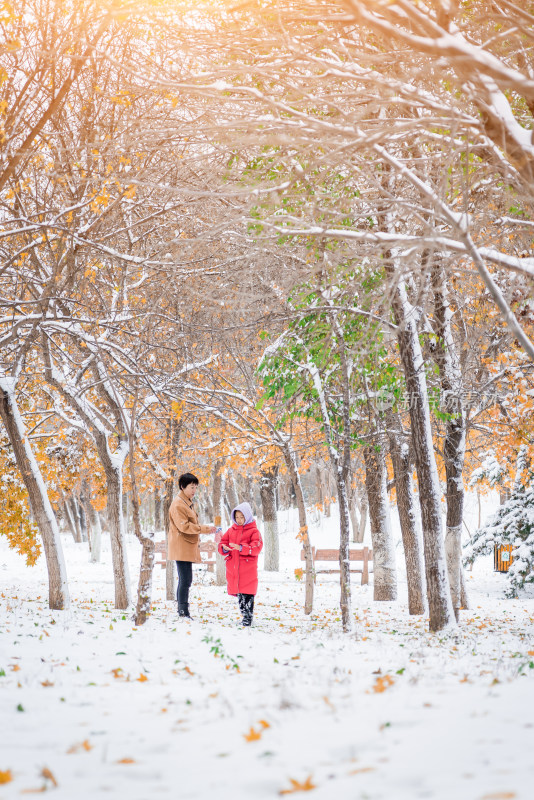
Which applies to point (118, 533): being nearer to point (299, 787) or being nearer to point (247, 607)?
point (247, 607)

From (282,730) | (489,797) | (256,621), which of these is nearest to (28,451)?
(256,621)

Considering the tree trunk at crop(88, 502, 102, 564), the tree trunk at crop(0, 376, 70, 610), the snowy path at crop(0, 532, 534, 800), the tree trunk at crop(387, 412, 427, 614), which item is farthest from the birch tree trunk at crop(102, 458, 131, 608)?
the tree trunk at crop(88, 502, 102, 564)

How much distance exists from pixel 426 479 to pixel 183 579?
334cm

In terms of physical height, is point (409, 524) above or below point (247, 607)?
above

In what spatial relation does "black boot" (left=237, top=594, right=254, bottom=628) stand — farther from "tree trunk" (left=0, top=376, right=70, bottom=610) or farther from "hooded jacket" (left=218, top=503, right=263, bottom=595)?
"tree trunk" (left=0, top=376, right=70, bottom=610)

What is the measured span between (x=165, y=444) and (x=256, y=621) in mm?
5406

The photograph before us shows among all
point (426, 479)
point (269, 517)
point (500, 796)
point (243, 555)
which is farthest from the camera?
point (269, 517)

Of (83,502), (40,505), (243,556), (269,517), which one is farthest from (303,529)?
(83,502)

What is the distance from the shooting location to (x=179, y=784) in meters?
2.54

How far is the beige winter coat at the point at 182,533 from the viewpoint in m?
8.46

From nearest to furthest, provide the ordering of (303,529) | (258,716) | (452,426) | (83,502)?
(258,716), (452,426), (303,529), (83,502)

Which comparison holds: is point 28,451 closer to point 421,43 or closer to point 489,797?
point 421,43

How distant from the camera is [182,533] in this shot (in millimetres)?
8516

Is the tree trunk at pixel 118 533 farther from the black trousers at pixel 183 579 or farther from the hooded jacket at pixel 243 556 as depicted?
the hooded jacket at pixel 243 556
